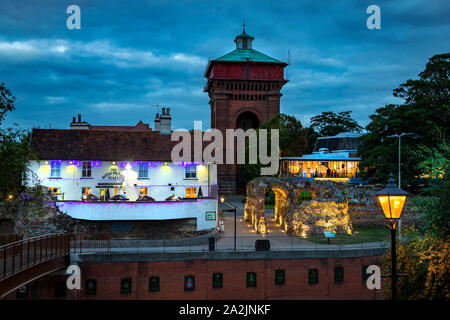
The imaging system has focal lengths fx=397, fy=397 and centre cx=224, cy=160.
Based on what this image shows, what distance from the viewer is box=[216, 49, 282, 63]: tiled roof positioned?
6862 centimetres

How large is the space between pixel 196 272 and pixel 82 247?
7792 millimetres

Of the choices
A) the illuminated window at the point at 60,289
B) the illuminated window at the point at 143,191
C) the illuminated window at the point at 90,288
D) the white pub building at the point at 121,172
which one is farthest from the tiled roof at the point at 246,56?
the illuminated window at the point at 60,289

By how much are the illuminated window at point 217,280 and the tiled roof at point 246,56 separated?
48343mm

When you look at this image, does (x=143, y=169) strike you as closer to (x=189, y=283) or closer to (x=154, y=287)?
(x=154, y=287)

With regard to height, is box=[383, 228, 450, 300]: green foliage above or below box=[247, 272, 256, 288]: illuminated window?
above

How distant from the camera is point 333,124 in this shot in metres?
96.6

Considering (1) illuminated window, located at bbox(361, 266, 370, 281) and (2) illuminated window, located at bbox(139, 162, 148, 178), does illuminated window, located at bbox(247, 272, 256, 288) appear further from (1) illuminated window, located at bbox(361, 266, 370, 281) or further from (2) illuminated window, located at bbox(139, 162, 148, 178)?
(2) illuminated window, located at bbox(139, 162, 148, 178)

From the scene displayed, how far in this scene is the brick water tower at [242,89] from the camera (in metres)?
66.2

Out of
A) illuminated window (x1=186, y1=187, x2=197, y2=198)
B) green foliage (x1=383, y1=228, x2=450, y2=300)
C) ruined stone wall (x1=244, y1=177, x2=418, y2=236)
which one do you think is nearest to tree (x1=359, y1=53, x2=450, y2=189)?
ruined stone wall (x1=244, y1=177, x2=418, y2=236)

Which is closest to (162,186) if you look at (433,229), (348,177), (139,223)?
(139,223)

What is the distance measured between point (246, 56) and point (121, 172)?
41.1m

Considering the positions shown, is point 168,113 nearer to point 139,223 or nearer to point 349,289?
point 139,223

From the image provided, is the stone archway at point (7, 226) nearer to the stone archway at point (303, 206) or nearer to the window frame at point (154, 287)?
the window frame at point (154, 287)

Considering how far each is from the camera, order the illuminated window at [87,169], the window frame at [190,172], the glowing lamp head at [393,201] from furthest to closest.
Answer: the window frame at [190,172], the illuminated window at [87,169], the glowing lamp head at [393,201]
